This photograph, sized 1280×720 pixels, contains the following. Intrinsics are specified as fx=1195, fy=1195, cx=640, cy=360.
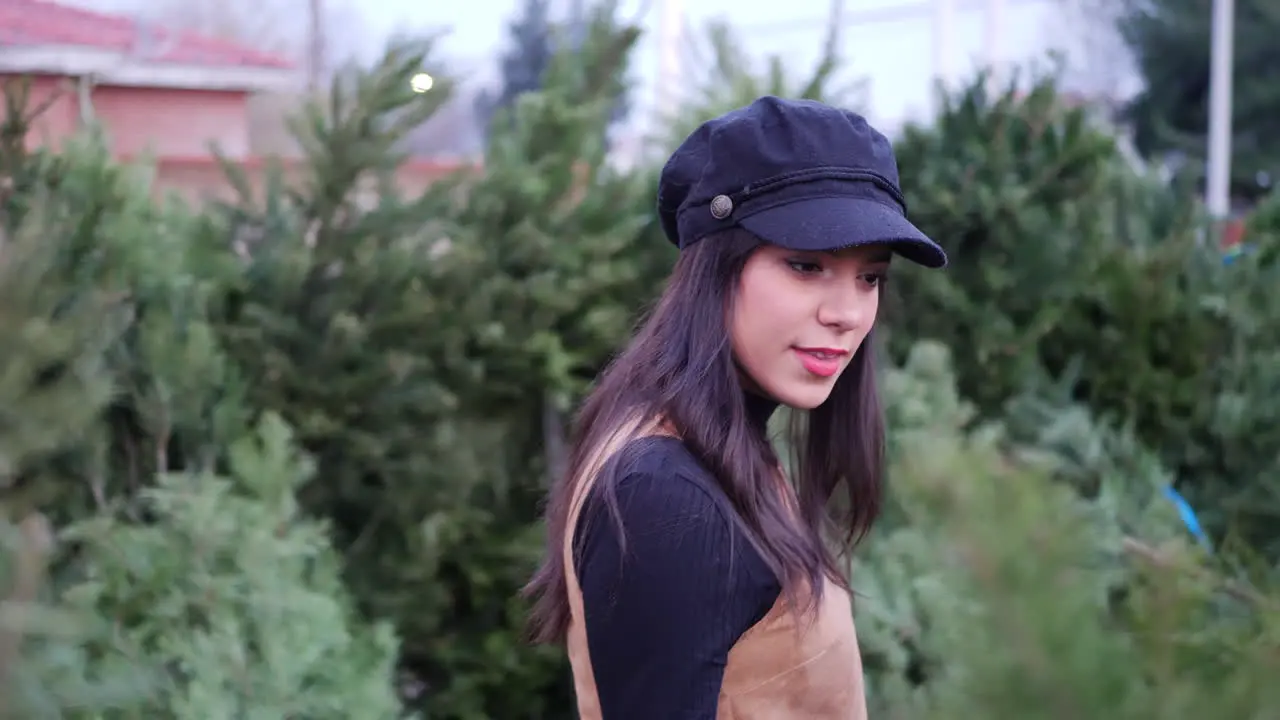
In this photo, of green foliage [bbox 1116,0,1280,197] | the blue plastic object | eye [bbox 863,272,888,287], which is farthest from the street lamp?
green foliage [bbox 1116,0,1280,197]

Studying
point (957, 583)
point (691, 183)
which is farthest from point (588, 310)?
point (957, 583)

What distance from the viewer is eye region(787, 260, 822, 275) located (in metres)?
1.66

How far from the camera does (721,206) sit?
1660 millimetres

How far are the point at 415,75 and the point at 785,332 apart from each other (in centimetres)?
226

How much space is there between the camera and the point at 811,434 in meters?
2.17

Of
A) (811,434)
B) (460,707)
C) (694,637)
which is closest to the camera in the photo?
(694,637)

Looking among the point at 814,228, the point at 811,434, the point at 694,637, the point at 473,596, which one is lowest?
the point at 473,596

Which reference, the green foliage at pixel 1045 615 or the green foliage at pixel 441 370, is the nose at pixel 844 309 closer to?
the green foliage at pixel 441 370

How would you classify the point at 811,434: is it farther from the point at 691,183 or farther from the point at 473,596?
the point at 473,596

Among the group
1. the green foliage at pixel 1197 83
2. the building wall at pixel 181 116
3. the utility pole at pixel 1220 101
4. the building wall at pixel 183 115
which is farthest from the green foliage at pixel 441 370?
the green foliage at pixel 1197 83

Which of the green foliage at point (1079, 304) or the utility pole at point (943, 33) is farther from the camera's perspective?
the utility pole at point (943, 33)

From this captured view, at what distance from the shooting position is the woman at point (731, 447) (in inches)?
57.1

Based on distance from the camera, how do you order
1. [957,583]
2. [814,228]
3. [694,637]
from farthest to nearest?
[814,228] < [694,637] < [957,583]

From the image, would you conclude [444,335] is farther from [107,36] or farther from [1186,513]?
[107,36]
